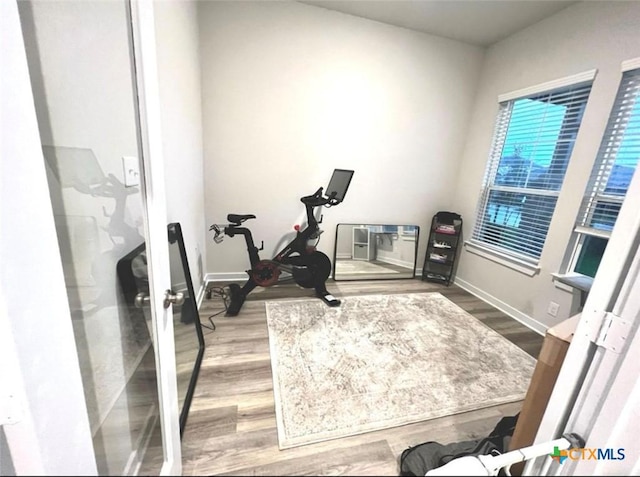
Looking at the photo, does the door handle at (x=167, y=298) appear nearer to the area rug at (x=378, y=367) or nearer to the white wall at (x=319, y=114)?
the area rug at (x=378, y=367)

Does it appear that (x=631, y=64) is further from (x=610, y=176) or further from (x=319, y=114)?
(x=319, y=114)

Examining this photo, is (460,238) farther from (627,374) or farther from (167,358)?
(167,358)

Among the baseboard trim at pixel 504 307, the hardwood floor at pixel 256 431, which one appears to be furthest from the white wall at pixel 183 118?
the baseboard trim at pixel 504 307

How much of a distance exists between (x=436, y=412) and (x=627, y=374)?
1087 millimetres

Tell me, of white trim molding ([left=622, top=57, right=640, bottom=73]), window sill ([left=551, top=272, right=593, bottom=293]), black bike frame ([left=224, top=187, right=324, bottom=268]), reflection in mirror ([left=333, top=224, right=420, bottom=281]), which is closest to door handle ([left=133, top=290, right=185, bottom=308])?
black bike frame ([left=224, top=187, right=324, bottom=268])

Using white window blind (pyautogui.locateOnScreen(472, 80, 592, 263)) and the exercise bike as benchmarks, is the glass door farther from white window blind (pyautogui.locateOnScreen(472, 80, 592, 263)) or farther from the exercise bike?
white window blind (pyautogui.locateOnScreen(472, 80, 592, 263))

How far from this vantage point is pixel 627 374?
58 centimetres

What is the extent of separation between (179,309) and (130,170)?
0.92 meters

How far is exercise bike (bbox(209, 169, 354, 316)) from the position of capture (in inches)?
94.0

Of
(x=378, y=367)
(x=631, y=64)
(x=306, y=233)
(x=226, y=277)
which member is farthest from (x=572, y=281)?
(x=226, y=277)

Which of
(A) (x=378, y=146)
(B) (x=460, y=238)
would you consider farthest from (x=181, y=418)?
(B) (x=460, y=238)

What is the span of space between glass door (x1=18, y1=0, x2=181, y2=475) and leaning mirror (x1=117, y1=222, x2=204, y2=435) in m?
0.02

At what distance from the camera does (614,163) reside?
1.84 meters

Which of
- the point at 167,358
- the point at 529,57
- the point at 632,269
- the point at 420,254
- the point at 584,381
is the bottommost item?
the point at 420,254
